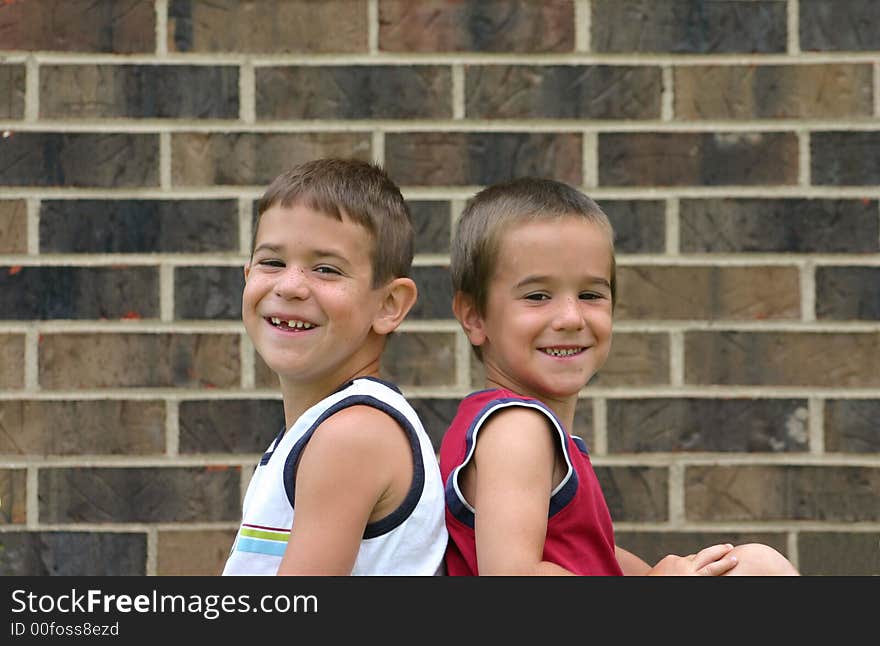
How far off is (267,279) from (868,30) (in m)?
1.82

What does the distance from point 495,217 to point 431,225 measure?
29.4 inches

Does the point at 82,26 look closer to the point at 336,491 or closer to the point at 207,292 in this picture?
the point at 207,292

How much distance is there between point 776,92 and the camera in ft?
9.87

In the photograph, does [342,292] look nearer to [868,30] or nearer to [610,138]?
[610,138]

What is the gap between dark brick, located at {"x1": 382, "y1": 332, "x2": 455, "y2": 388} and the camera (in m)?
2.98

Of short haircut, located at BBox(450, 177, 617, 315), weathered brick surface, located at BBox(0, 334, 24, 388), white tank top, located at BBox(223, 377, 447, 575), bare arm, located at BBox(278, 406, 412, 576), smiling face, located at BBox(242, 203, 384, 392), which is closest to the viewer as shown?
bare arm, located at BBox(278, 406, 412, 576)

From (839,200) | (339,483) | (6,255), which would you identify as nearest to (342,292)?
(339,483)

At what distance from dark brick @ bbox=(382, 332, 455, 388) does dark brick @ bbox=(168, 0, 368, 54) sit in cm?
77

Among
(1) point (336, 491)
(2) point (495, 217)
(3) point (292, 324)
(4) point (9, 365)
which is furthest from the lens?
(4) point (9, 365)

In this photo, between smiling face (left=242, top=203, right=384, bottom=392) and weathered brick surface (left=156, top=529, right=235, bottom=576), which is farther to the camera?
weathered brick surface (left=156, top=529, right=235, bottom=576)

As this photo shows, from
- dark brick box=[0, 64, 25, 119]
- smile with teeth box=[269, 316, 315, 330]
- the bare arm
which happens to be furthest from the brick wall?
the bare arm

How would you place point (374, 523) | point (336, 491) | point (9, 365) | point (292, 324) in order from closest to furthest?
point (336, 491)
point (374, 523)
point (292, 324)
point (9, 365)

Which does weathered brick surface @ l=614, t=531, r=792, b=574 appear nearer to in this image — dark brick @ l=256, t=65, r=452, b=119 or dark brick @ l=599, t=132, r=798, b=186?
dark brick @ l=599, t=132, r=798, b=186

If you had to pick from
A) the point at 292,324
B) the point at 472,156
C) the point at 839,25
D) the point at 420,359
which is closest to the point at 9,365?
the point at 420,359
